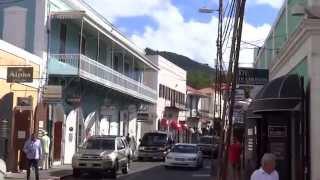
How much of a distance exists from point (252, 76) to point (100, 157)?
27.4 feet

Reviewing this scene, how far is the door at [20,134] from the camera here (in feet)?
101

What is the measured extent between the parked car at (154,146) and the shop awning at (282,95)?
93.6 feet

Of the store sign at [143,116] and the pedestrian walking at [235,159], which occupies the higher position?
the store sign at [143,116]

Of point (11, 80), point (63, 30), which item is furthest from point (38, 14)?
point (11, 80)

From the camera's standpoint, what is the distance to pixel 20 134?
3131cm

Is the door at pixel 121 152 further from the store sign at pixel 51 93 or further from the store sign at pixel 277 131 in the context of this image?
the store sign at pixel 277 131

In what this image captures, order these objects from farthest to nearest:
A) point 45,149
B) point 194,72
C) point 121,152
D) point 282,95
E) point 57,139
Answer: point 194,72 < point 57,139 < point 121,152 < point 45,149 < point 282,95

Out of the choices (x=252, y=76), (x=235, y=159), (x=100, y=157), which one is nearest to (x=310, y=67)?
(x=235, y=159)

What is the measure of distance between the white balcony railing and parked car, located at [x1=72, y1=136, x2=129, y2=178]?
16.0ft

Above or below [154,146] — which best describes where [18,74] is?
above

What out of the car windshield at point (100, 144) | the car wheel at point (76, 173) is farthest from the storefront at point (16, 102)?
the car windshield at point (100, 144)

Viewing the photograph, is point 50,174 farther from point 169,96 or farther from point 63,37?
point 169,96

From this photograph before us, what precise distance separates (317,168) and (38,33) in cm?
1901

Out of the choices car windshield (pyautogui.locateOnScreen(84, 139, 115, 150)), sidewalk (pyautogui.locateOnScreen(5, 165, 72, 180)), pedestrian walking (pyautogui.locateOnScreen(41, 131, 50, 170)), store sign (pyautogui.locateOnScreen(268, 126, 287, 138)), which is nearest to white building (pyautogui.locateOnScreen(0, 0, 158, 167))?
pedestrian walking (pyautogui.locateOnScreen(41, 131, 50, 170))
